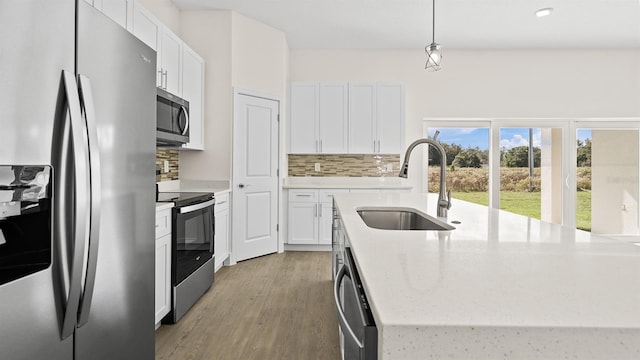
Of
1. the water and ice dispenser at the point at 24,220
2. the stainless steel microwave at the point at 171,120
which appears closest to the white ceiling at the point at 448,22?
the stainless steel microwave at the point at 171,120

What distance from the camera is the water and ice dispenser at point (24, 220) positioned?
88 centimetres

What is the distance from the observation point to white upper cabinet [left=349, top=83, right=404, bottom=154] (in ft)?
16.1

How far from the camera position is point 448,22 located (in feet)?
14.2

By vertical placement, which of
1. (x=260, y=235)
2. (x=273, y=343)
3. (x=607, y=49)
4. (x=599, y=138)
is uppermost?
(x=607, y=49)

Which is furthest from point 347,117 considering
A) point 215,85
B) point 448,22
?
point 215,85

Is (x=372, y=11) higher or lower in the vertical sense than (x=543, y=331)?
higher

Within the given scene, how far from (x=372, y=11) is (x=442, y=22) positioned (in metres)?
0.90

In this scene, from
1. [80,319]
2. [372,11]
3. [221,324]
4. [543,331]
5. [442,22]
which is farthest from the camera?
[442,22]

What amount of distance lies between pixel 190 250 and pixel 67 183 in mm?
1797

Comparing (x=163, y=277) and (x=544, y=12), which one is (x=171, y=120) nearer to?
(x=163, y=277)

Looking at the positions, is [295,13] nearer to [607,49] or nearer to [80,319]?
[80,319]

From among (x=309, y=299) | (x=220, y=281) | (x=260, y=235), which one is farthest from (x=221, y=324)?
(x=260, y=235)

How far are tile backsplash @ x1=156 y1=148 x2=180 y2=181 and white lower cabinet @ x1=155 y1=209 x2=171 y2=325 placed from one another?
1.34m

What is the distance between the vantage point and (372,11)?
405 centimetres
